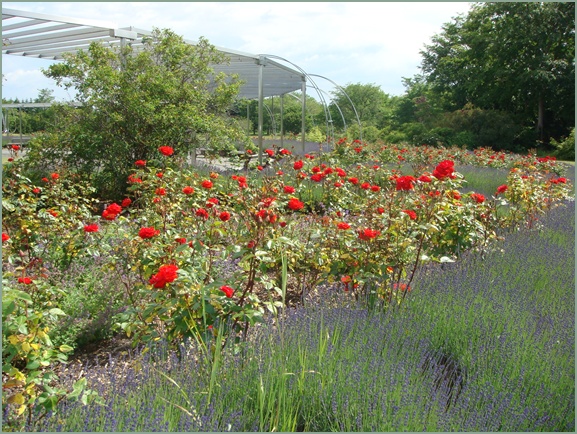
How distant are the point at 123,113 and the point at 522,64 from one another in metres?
26.6

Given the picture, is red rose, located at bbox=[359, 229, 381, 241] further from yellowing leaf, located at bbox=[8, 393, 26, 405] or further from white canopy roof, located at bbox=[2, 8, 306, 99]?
white canopy roof, located at bbox=[2, 8, 306, 99]

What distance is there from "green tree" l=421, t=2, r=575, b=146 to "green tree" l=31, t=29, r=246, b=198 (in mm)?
23891

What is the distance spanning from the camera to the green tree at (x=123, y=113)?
7820 mm

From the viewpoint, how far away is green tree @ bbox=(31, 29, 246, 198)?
782 cm

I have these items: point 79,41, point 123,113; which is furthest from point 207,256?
point 79,41

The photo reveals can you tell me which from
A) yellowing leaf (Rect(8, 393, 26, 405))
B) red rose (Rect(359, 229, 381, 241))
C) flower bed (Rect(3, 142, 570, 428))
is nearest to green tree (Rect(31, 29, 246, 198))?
flower bed (Rect(3, 142, 570, 428))

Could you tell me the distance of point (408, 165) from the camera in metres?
11.0

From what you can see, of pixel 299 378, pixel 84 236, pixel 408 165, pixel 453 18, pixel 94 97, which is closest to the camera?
pixel 299 378

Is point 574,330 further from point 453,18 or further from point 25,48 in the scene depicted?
point 453,18

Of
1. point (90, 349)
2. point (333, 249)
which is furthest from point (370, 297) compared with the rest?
point (90, 349)

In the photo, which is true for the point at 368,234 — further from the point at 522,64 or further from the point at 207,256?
the point at 522,64

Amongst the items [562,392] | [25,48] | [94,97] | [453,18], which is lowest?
[562,392]

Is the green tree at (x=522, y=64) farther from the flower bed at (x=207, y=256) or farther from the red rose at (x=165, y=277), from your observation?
the red rose at (x=165, y=277)

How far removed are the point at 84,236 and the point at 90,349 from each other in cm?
115
